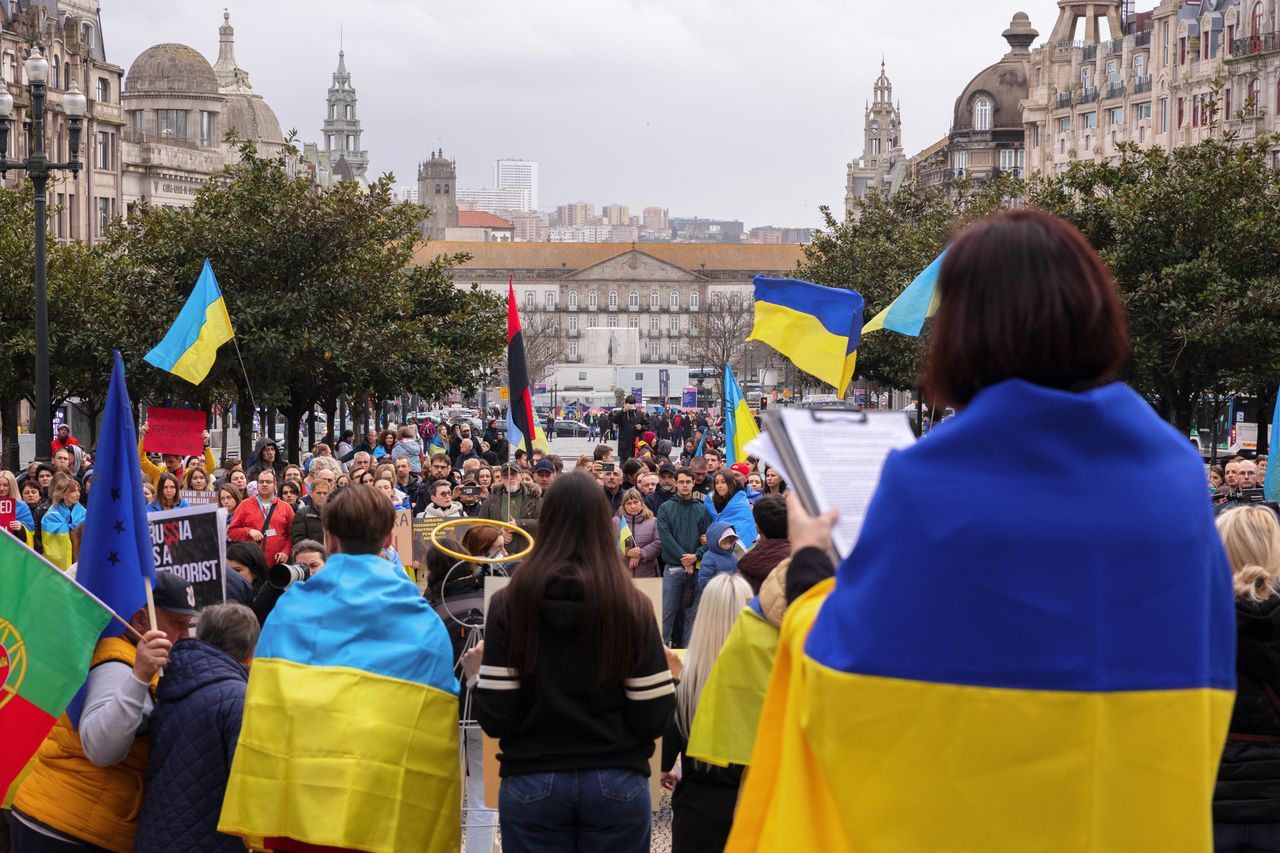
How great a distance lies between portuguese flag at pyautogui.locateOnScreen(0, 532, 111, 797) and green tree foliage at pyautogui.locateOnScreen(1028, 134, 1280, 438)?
25758 mm

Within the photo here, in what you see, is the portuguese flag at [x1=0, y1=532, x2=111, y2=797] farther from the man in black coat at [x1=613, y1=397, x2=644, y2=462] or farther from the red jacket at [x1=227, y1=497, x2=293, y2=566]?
the man in black coat at [x1=613, y1=397, x2=644, y2=462]

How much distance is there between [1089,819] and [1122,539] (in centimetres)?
44

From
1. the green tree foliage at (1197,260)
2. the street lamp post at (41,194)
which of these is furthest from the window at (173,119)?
the street lamp post at (41,194)

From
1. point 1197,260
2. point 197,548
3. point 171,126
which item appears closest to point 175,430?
point 197,548

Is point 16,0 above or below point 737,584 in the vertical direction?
above

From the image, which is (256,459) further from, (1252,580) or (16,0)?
(16,0)

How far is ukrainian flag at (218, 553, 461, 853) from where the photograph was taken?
475 centimetres

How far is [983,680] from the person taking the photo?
2.72 meters

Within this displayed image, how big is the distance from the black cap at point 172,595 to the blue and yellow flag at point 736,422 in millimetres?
11439

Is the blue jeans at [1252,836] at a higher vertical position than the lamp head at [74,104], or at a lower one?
lower

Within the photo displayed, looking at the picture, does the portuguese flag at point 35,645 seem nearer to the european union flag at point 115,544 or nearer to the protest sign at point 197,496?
the european union flag at point 115,544

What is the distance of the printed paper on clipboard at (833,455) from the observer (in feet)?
9.67

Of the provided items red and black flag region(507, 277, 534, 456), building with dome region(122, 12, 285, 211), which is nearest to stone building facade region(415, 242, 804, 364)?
building with dome region(122, 12, 285, 211)

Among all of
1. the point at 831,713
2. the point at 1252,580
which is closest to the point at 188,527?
the point at 1252,580
